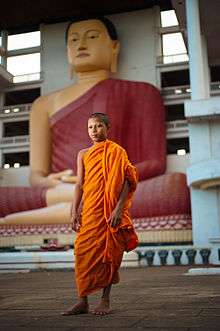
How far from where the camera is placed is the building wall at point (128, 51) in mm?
16828

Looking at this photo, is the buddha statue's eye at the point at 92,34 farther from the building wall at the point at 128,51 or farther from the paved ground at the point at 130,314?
the paved ground at the point at 130,314

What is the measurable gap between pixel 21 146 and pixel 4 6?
5.46 metres

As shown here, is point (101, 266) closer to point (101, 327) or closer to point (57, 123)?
point (101, 327)

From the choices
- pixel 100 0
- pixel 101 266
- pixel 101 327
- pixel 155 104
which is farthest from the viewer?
pixel 100 0

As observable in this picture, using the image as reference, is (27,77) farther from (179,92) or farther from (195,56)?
(195,56)

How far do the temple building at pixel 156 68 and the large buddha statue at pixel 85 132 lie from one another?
33.3 inches

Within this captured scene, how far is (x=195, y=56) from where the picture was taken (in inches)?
436

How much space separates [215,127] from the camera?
10742mm

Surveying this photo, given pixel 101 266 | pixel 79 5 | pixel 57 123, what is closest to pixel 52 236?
pixel 57 123

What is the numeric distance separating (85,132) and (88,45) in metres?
2.88

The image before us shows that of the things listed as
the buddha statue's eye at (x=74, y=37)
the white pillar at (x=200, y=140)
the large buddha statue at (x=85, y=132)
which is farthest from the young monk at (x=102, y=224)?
the buddha statue's eye at (x=74, y=37)

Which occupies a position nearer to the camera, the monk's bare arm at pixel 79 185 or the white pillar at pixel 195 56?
the monk's bare arm at pixel 79 185

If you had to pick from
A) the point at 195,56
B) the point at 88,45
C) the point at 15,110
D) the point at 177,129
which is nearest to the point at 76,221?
the point at 195,56

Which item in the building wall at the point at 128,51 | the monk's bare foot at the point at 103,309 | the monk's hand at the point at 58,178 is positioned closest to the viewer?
the monk's bare foot at the point at 103,309
